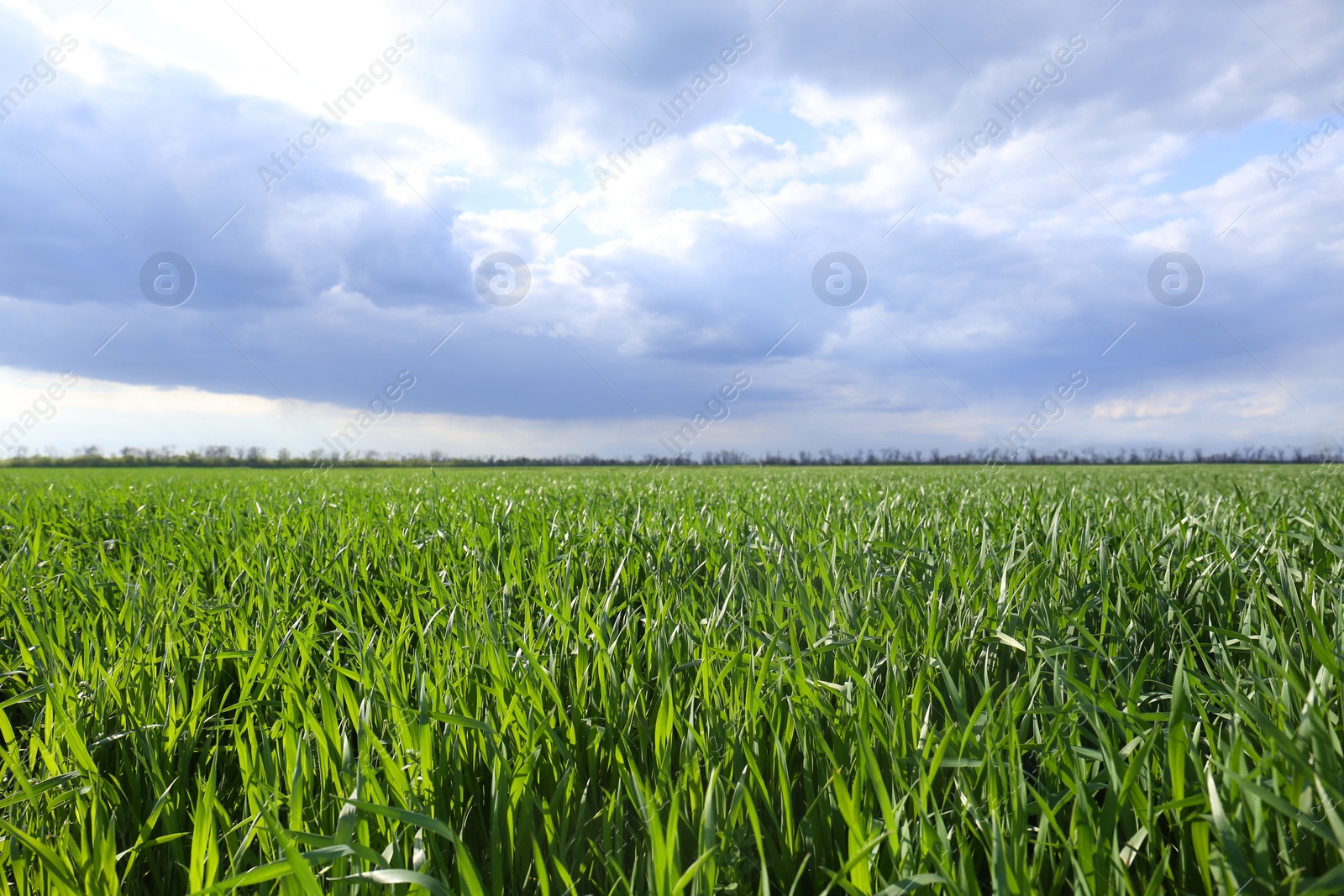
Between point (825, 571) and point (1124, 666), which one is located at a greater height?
point (825, 571)

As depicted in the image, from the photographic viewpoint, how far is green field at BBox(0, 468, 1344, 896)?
874mm

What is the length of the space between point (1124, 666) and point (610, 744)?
125cm

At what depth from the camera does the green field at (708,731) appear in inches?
34.4

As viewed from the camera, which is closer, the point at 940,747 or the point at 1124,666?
the point at 940,747

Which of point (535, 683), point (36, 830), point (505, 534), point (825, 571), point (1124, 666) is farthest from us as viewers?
point (505, 534)

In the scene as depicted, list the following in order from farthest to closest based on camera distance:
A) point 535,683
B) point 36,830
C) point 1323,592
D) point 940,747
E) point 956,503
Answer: point 956,503, point 1323,592, point 535,683, point 36,830, point 940,747

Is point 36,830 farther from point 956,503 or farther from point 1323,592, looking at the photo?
point 956,503

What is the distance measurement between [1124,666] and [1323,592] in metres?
0.71

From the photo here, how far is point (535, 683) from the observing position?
4.52 ft

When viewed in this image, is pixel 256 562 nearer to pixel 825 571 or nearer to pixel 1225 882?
pixel 825 571

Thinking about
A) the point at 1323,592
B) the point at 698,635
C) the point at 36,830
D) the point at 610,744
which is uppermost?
the point at 1323,592

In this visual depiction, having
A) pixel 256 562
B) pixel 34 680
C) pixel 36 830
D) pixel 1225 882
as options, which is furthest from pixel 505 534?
pixel 1225 882

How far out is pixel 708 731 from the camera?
1209 millimetres

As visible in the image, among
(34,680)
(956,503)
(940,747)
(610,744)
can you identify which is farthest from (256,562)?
(956,503)
